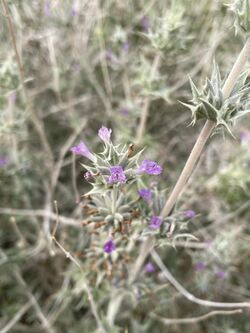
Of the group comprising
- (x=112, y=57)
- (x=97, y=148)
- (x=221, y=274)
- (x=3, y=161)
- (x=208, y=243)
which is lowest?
(x=221, y=274)

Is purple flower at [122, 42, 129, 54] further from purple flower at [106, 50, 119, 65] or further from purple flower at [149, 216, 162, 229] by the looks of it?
purple flower at [149, 216, 162, 229]

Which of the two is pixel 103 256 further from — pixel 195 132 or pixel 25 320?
pixel 195 132

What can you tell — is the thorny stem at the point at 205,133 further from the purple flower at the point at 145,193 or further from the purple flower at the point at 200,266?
the purple flower at the point at 200,266

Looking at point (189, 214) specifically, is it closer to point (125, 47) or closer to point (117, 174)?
point (117, 174)

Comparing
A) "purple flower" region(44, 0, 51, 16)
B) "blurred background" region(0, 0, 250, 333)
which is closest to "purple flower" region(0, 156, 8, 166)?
"blurred background" region(0, 0, 250, 333)

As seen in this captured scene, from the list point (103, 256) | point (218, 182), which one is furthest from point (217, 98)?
point (218, 182)

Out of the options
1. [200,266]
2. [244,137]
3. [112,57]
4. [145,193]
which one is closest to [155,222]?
[145,193]
